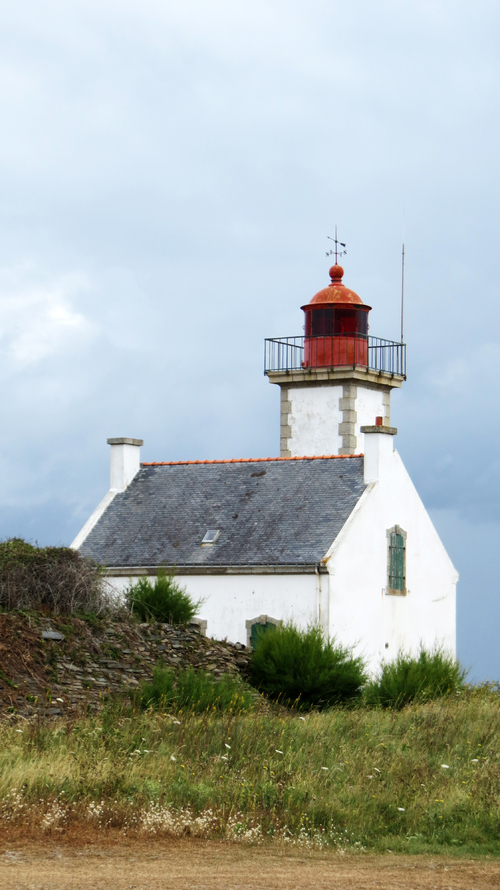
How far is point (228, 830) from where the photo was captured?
10742 mm

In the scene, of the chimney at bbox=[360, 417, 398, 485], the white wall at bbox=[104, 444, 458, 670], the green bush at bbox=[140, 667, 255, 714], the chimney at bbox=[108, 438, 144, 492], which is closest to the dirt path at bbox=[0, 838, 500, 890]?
the green bush at bbox=[140, 667, 255, 714]

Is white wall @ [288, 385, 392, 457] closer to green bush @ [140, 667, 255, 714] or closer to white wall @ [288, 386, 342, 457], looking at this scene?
white wall @ [288, 386, 342, 457]

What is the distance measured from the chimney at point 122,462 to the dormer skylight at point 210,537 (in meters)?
3.94

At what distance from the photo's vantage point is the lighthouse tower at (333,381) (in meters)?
34.2

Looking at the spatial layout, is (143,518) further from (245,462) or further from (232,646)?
(232,646)

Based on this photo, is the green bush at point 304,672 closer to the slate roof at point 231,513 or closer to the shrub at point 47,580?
the shrub at point 47,580

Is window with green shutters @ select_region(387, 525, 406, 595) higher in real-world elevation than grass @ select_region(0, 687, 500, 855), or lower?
higher

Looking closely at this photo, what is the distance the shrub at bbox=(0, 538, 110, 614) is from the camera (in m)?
19.1

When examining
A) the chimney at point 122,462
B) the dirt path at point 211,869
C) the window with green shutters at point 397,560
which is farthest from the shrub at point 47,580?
the chimney at point 122,462

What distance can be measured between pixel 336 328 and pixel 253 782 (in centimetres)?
2528

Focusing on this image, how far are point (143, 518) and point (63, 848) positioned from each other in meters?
18.9

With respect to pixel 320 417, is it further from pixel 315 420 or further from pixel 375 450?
pixel 375 450

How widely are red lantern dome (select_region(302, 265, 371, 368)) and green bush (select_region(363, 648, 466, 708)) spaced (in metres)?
14.8

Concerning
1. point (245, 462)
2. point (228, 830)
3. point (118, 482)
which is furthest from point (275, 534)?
point (228, 830)
